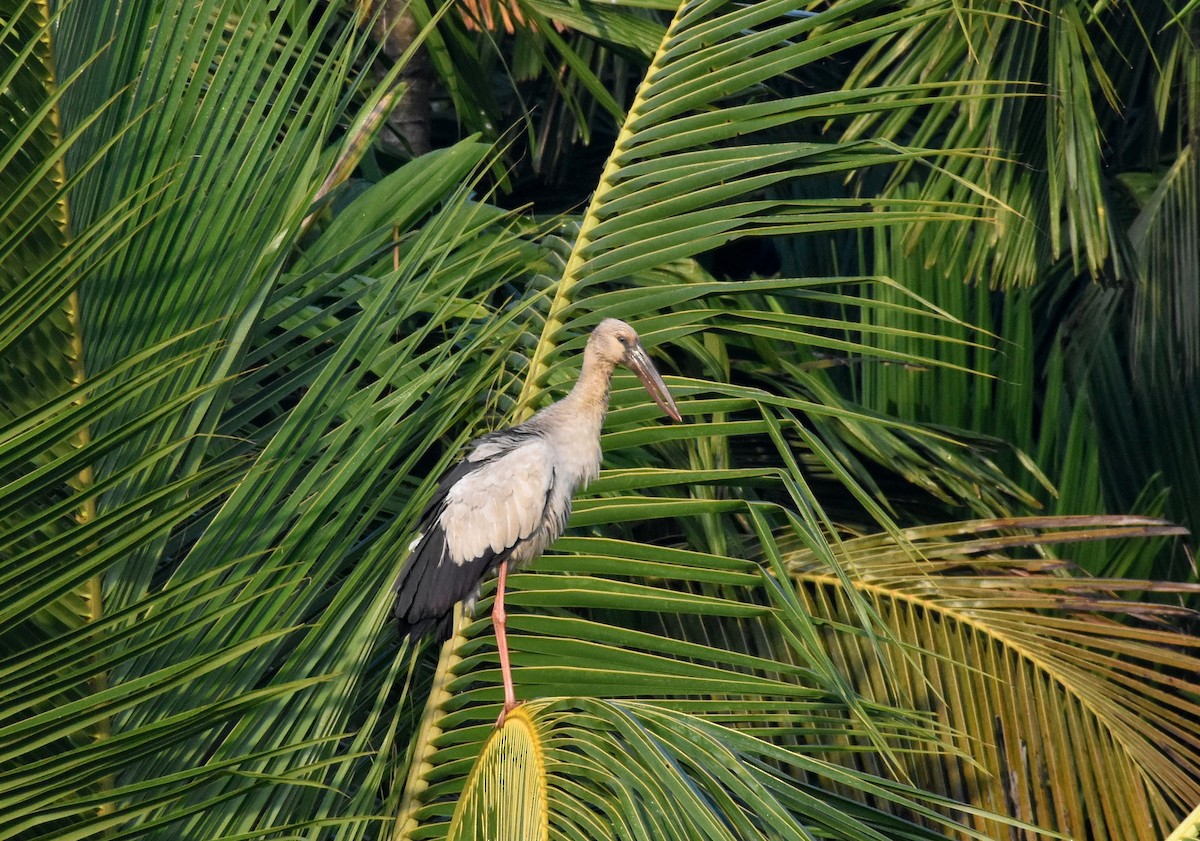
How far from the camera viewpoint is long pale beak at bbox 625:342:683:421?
354 centimetres

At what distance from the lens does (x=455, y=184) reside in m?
4.42

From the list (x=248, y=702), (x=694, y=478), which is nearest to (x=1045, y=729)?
(x=694, y=478)

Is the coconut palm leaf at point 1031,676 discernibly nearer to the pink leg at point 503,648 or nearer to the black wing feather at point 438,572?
the pink leg at point 503,648

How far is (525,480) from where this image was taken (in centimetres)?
377

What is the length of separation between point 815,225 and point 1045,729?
57.3 inches

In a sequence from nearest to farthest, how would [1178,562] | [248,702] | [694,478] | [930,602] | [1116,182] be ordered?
[248,702] → [694,478] → [930,602] → [1178,562] → [1116,182]

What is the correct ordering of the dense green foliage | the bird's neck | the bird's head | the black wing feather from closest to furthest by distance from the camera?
1. the dense green foliage
2. the black wing feather
3. the bird's head
4. the bird's neck

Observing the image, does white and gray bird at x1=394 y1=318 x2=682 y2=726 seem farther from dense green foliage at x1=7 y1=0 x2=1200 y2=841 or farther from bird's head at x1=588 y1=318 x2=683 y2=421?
dense green foliage at x1=7 y1=0 x2=1200 y2=841

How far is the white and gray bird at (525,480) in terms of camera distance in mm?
3643

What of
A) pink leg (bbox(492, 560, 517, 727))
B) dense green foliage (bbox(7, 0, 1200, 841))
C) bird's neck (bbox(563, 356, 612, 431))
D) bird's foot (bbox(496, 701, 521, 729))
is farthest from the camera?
bird's neck (bbox(563, 356, 612, 431))

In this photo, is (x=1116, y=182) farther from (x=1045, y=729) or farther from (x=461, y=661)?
(x=461, y=661)

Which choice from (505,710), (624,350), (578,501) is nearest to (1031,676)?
(578,501)

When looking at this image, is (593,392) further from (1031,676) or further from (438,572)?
(1031,676)

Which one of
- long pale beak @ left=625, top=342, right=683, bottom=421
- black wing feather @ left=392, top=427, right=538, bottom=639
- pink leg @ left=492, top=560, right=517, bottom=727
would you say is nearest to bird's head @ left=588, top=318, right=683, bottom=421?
long pale beak @ left=625, top=342, right=683, bottom=421
